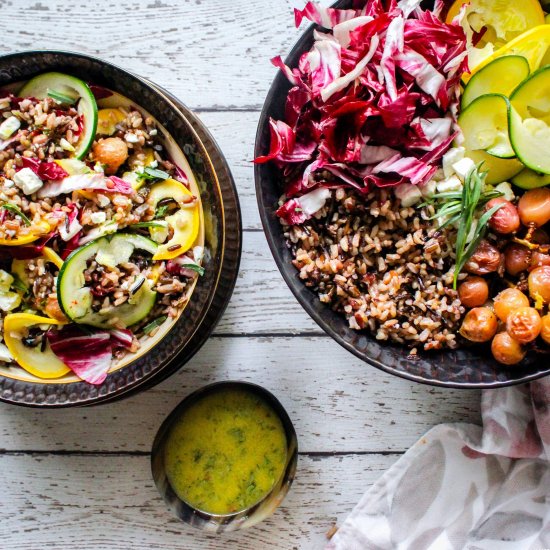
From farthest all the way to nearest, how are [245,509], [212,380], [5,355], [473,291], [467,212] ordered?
1. [212,380]
2. [245,509]
3. [5,355]
4. [473,291]
5. [467,212]

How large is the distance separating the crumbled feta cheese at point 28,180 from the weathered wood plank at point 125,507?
0.83 m

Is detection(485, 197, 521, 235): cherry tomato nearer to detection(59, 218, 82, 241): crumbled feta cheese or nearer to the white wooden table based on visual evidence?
the white wooden table

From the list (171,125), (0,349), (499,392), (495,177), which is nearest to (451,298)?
(495,177)

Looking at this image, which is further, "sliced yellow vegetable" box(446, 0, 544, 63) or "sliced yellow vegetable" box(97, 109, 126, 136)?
"sliced yellow vegetable" box(97, 109, 126, 136)

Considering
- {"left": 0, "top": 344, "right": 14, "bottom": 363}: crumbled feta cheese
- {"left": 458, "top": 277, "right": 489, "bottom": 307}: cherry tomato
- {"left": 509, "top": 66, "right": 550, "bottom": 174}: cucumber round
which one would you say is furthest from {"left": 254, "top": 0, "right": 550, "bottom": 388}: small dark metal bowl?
{"left": 0, "top": 344, "right": 14, "bottom": 363}: crumbled feta cheese

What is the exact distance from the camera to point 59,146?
1.64m

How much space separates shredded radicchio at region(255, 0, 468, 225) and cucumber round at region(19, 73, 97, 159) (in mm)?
439

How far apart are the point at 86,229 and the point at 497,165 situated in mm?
983

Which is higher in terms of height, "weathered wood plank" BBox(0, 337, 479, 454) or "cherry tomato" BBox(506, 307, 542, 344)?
"cherry tomato" BBox(506, 307, 542, 344)

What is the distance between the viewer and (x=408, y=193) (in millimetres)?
1541

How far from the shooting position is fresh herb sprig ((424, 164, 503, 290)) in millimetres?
1459

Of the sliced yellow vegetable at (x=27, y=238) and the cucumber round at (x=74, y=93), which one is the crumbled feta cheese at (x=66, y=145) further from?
the sliced yellow vegetable at (x=27, y=238)

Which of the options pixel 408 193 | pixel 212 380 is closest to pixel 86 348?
pixel 212 380

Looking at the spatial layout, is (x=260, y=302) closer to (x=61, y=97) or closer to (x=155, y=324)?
(x=155, y=324)
